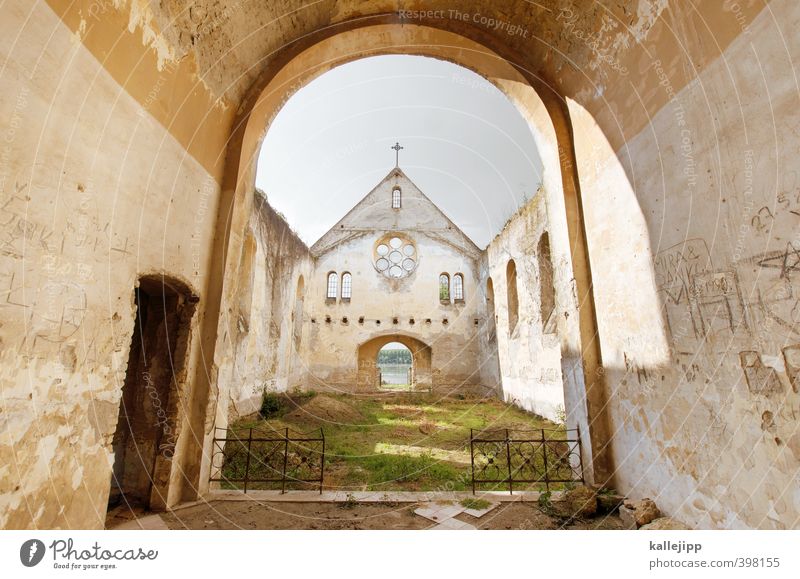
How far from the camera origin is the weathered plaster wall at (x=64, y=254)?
8.03 ft

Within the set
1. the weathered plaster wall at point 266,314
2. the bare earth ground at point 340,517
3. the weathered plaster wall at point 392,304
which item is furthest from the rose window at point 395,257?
the bare earth ground at point 340,517

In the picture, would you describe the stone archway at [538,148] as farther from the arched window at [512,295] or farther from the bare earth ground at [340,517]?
the arched window at [512,295]

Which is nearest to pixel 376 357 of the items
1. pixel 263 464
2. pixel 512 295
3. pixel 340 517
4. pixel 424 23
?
pixel 512 295

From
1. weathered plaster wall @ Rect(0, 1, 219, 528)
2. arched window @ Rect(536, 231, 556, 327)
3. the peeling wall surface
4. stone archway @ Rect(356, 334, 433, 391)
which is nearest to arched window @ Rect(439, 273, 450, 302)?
stone archway @ Rect(356, 334, 433, 391)

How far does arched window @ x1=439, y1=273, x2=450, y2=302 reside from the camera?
1797 cm

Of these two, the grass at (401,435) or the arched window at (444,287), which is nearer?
the grass at (401,435)

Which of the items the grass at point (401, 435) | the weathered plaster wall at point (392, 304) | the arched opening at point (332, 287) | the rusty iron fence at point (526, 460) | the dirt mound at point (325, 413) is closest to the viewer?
the rusty iron fence at point (526, 460)

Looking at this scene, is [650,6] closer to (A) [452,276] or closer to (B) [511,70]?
(B) [511,70]

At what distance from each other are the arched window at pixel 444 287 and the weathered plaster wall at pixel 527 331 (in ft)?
9.32

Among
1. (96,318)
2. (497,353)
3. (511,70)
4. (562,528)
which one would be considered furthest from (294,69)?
(497,353)

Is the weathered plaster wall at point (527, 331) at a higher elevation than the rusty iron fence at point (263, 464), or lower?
higher

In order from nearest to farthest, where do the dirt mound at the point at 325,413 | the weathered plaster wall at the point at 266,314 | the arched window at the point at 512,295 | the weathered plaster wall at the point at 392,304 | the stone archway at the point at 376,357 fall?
the weathered plaster wall at the point at 266,314 < the dirt mound at the point at 325,413 < the arched window at the point at 512,295 < the weathered plaster wall at the point at 392,304 < the stone archway at the point at 376,357

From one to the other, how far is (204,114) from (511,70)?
4.55 meters

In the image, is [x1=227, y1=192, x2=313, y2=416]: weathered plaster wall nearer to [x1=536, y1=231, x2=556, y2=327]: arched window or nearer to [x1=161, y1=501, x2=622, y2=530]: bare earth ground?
[x1=161, y1=501, x2=622, y2=530]: bare earth ground
